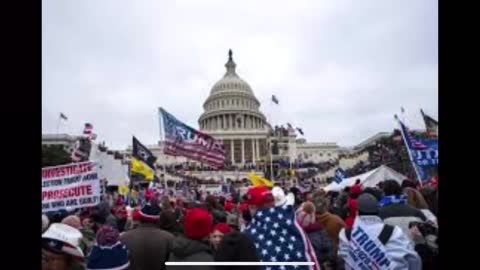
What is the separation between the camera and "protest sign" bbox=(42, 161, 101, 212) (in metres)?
7.23

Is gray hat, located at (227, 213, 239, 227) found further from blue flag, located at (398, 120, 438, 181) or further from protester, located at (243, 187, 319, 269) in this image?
blue flag, located at (398, 120, 438, 181)

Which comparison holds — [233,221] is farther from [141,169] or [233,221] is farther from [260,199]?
[141,169]

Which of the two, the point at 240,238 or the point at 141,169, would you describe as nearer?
the point at 240,238

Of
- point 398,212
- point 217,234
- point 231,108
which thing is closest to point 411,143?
point 398,212

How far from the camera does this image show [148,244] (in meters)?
4.78

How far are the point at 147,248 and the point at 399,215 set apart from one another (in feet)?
7.81

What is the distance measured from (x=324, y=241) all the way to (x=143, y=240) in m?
1.61

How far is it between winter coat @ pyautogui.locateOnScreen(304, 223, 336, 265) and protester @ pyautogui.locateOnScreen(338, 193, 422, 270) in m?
0.79

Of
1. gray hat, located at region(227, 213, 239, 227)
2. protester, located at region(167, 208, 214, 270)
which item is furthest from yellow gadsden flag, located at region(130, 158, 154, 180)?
protester, located at region(167, 208, 214, 270)

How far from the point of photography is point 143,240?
189 inches
